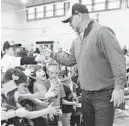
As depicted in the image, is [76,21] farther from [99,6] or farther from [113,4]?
[99,6]

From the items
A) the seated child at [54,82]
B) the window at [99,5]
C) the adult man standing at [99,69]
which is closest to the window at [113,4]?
the window at [99,5]

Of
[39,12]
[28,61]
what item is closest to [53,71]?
[28,61]

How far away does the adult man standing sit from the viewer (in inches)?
65.6

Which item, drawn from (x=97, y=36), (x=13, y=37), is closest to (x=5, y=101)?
(x=97, y=36)

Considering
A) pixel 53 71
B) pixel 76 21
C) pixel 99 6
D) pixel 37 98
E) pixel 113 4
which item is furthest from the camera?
pixel 99 6

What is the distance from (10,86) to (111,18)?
1098 centimetres

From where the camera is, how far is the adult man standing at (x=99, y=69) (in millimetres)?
1666

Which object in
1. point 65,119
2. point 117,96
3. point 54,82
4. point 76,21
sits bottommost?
point 65,119

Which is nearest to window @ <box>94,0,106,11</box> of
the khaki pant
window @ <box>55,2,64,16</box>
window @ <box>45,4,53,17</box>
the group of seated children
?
window @ <box>55,2,64,16</box>

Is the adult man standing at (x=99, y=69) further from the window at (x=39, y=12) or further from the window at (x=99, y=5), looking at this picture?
the window at (x=39, y=12)

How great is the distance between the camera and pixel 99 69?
1.76 metres

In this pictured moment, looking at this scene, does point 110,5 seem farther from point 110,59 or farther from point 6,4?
point 110,59

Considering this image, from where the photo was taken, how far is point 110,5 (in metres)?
12.3

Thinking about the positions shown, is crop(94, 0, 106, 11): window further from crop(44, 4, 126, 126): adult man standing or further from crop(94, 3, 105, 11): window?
crop(44, 4, 126, 126): adult man standing
